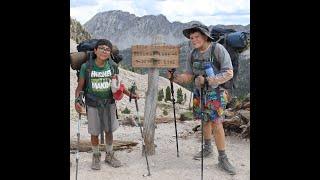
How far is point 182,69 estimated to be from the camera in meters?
5.39

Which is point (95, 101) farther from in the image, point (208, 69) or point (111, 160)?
point (208, 69)

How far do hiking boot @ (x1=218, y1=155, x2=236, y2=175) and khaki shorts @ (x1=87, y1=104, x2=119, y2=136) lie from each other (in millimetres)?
928

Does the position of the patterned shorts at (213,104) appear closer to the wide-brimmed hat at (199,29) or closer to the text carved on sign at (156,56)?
the text carved on sign at (156,56)

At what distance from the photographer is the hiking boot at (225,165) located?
5.36 m

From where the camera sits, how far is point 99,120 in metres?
5.40

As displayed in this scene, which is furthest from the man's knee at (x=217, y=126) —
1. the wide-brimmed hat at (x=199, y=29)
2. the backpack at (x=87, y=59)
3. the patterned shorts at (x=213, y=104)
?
the backpack at (x=87, y=59)

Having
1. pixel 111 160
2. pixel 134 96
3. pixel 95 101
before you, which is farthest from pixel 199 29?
pixel 111 160

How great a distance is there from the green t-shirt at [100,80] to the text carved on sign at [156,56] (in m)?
0.20

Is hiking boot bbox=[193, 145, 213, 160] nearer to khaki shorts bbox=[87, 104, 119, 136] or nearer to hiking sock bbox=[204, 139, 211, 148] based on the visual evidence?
hiking sock bbox=[204, 139, 211, 148]

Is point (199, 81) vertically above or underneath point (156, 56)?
underneath

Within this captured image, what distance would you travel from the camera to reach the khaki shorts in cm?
538

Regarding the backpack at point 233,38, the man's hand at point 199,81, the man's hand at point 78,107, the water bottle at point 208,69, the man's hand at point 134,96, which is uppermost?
the backpack at point 233,38

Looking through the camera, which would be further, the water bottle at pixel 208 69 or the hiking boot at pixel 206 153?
the hiking boot at pixel 206 153

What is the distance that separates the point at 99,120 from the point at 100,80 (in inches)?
13.1
